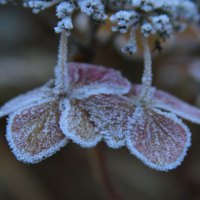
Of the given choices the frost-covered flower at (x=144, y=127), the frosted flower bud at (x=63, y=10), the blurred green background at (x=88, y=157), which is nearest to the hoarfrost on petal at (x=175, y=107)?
the frost-covered flower at (x=144, y=127)

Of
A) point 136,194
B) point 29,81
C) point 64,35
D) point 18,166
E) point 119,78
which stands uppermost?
point 64,35

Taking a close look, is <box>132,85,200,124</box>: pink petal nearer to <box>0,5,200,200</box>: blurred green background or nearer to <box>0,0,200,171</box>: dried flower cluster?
<box>0,0,200,171</box>: dried flower cluster

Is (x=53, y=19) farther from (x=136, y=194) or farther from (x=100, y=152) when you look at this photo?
(x=136, y=194)

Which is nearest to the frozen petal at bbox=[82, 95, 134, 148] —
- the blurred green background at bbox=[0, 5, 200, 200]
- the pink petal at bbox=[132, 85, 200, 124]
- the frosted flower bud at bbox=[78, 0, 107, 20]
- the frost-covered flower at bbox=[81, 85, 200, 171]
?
the frost-covered flower at bbox=[81, 85, 200, 171]

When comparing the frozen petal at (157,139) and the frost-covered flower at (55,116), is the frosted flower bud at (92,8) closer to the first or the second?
the frost-covered flower at (55,116)

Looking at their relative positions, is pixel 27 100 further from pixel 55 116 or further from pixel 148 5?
pixel 148 5

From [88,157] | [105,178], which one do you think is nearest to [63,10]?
[105,178]

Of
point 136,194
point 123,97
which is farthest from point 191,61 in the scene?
point 123,97
